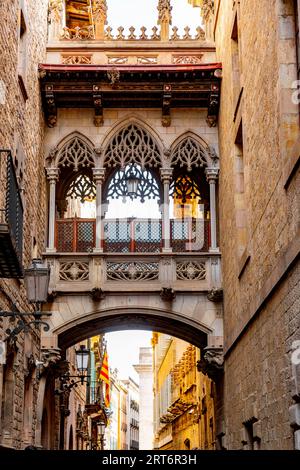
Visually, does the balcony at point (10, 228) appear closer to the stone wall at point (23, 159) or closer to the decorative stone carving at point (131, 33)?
the stone wall at point (23, 159)

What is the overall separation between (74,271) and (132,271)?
1198mm

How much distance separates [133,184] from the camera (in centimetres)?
1909

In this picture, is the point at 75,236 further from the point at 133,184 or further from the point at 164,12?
the point at 164,12

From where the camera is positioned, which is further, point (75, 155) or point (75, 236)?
point (75, 155)

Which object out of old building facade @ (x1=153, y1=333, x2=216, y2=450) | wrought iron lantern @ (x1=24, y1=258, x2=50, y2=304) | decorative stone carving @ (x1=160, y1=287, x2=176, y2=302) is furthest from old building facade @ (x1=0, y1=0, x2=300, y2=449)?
old building facade @ (x1=153, y1=333, x2=216, y2=450)

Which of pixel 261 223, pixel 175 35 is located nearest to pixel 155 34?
pixel 175 35

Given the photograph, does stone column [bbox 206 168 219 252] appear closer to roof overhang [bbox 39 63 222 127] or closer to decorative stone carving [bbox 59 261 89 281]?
roof overhang [bbox 39 63 222 127]

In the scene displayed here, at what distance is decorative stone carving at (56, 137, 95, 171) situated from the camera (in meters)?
18.7

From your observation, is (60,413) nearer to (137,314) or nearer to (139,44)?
(137,314)

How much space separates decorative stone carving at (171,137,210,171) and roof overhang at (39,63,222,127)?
0.59 meters

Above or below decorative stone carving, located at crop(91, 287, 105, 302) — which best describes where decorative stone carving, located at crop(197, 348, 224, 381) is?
below

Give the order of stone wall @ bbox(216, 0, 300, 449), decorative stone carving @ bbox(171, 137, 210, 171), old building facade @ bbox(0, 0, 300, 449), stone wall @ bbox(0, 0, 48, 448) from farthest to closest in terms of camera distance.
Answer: decorative stone carving @ bbox(171, 137, 210, 171) → old building facade @ bbox(0, 0, 300, 449) → stone wall @ bbox(0, 0, 48, 448) → stone wall @ bbox(216, 0, 300, 449)
